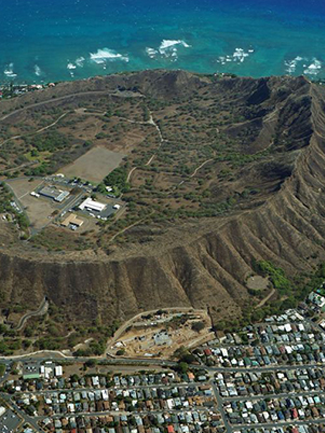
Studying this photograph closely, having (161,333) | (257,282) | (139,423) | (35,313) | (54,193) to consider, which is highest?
(54,193)

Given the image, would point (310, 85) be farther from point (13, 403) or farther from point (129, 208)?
point (13, 403)

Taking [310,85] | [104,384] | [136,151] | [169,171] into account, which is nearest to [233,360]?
[104,384]

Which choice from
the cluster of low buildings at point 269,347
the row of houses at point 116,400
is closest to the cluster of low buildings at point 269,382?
the cluster of low buildings at point 269,347

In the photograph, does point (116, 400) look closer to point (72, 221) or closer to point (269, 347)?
point (269, 347)

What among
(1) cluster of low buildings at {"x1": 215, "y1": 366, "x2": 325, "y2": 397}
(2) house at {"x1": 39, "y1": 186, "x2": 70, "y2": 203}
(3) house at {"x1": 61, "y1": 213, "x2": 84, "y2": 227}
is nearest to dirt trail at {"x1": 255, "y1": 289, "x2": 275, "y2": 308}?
(1) cluster of low buildings at {"x1": 215, "y1": 366, "x2": 325, "y2": 397}

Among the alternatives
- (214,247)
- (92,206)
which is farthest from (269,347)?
(92,206)
